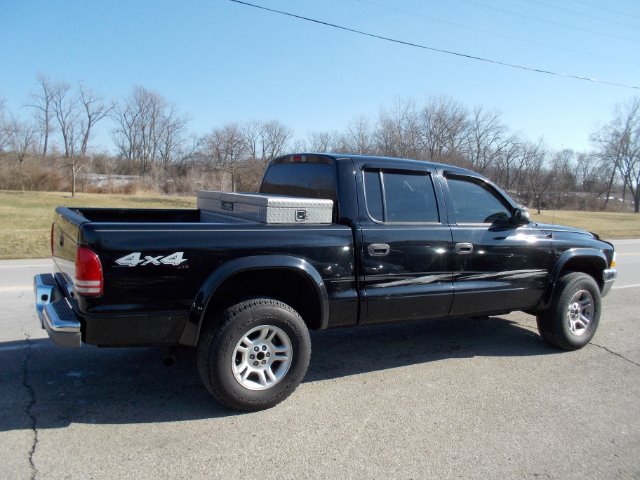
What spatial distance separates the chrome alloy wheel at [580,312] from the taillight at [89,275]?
4.46 metres

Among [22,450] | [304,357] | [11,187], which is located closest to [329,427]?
[304,357]

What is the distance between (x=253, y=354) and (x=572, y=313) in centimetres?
352

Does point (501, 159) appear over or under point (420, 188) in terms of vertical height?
over

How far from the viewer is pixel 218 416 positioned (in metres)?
3.57

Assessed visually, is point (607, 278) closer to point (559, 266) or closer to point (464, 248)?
point (559, 266)

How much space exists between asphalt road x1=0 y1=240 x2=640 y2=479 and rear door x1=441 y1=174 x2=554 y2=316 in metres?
0.61

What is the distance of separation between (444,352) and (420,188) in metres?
1.72

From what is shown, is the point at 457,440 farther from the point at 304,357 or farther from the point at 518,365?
the point at 518,365

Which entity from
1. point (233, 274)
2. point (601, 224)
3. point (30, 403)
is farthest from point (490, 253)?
point (601, 224)

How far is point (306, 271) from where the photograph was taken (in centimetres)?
376

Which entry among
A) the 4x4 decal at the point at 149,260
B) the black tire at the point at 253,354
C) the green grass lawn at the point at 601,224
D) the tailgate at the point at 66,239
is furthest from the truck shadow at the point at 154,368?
the green grass lawn at the point at 601,224

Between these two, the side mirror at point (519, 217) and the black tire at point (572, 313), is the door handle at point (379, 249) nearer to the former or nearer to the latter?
the side mirror at point (519, 217)

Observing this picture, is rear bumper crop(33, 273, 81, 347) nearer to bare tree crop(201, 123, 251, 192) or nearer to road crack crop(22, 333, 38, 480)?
road crack crop(22, 333, 38, 480)

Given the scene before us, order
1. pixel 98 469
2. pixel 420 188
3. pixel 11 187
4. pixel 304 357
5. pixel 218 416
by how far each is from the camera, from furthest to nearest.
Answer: pixel 11 187, pixel 420 188, pixel 304 357, pixel 218 416, pixel 98 469
